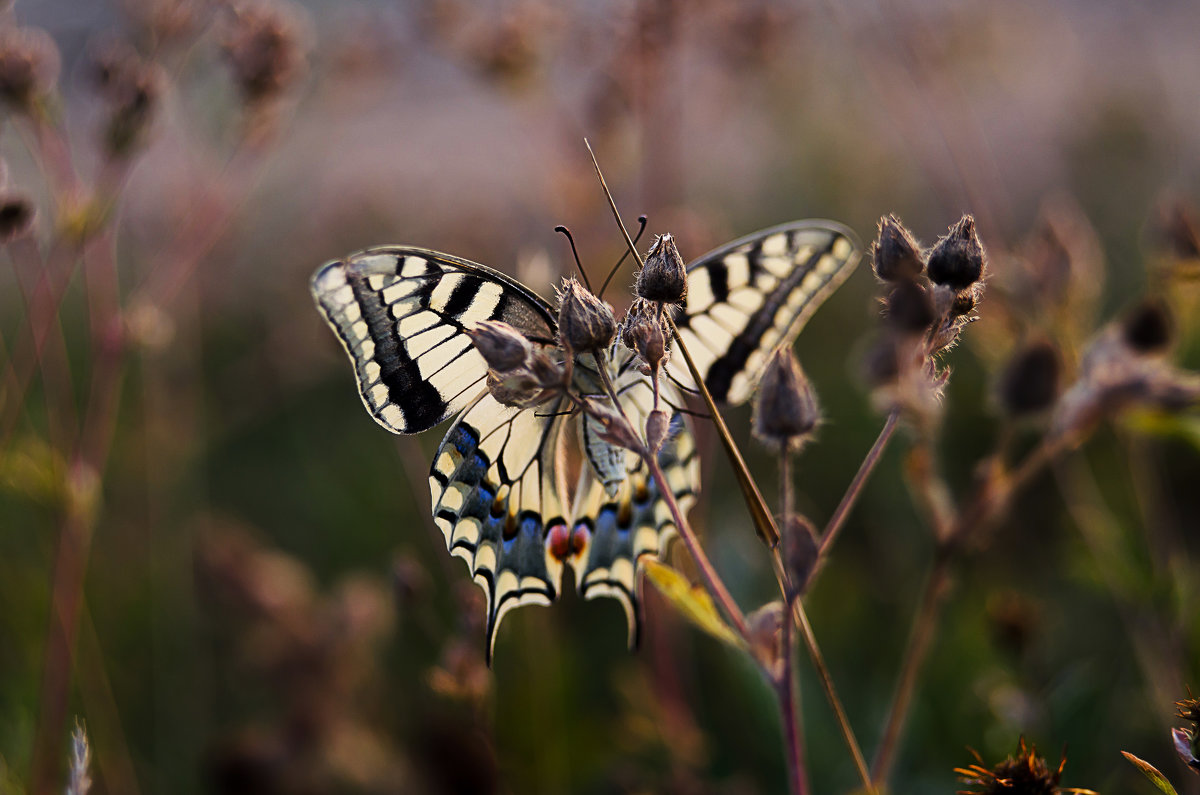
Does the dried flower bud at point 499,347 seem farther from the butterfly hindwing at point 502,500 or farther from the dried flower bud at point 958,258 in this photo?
the dried flower bud at point 958,258

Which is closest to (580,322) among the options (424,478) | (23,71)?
(23,71)

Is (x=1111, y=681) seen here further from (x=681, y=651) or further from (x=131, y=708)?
(x=131, y=708)

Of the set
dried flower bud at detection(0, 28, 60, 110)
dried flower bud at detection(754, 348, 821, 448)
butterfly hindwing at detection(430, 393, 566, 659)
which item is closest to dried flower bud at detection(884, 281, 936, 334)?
dried flower bud at detection(754, 348, 821, 448)

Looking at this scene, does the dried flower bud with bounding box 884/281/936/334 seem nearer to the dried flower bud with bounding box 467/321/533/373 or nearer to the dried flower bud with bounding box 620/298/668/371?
the dried flower bud with bounding box 620/298/668/371

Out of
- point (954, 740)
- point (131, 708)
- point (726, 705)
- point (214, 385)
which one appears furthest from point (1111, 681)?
point (214, 385)

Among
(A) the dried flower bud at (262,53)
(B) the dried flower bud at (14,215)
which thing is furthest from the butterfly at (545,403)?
(A) the dried flower bud at (262,53)
